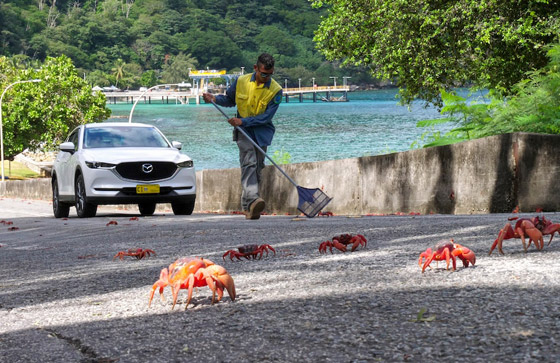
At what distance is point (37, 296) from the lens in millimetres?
5098

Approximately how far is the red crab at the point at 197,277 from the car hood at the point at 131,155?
9.48m

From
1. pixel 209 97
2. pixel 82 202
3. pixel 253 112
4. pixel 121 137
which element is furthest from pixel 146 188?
pixel 253 112

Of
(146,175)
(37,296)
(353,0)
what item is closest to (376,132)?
(353,0)

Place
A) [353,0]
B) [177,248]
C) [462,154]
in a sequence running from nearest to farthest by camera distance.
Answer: [177,248] < [462,154] < [353,0]

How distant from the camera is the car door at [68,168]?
1420cm

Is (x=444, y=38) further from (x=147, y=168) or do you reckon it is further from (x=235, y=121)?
(x=235, y=121)

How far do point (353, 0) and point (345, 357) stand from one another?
20413mm

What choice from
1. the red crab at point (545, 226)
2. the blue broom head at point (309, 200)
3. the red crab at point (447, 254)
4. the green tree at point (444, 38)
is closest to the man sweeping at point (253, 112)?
the blue broom head at point (309, 200)

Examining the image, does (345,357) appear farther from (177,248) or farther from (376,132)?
(376,132)

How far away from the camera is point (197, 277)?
3.93 metres

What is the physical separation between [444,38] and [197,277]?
58.4 ft

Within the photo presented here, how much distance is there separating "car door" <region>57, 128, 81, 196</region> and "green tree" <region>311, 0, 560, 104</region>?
Answer: 9165mm

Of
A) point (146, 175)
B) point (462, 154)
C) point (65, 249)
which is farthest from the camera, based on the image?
point (146, 175)

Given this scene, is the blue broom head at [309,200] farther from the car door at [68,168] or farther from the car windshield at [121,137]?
the car door at [68,168]
